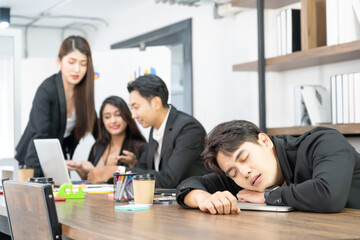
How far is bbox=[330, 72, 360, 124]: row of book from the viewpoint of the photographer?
318cm

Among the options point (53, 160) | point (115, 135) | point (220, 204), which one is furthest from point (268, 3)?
point (220, 204)

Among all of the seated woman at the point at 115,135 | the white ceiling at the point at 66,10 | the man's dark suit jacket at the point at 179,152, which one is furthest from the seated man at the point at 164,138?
the white ceiling at the point at 66,10

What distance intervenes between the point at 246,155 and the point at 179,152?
1201mm

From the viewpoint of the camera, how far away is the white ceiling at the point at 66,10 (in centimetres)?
579

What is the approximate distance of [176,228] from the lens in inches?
46.9

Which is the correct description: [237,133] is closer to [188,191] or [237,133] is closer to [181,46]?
[188,191]

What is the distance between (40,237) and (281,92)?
3.15 m

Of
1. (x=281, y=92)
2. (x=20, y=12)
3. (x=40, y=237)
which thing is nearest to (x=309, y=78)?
(x=281, y=92)

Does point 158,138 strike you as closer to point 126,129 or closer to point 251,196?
point 126,129

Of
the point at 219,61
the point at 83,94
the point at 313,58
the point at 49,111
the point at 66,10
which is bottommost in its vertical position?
the point at 49,111

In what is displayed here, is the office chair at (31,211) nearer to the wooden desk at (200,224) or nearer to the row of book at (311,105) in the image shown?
the wooden desk at (200,224)

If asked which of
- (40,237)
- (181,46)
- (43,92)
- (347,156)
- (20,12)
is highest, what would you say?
(20,12)

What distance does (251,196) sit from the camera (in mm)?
1629

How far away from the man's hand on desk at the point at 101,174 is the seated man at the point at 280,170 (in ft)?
3.91
